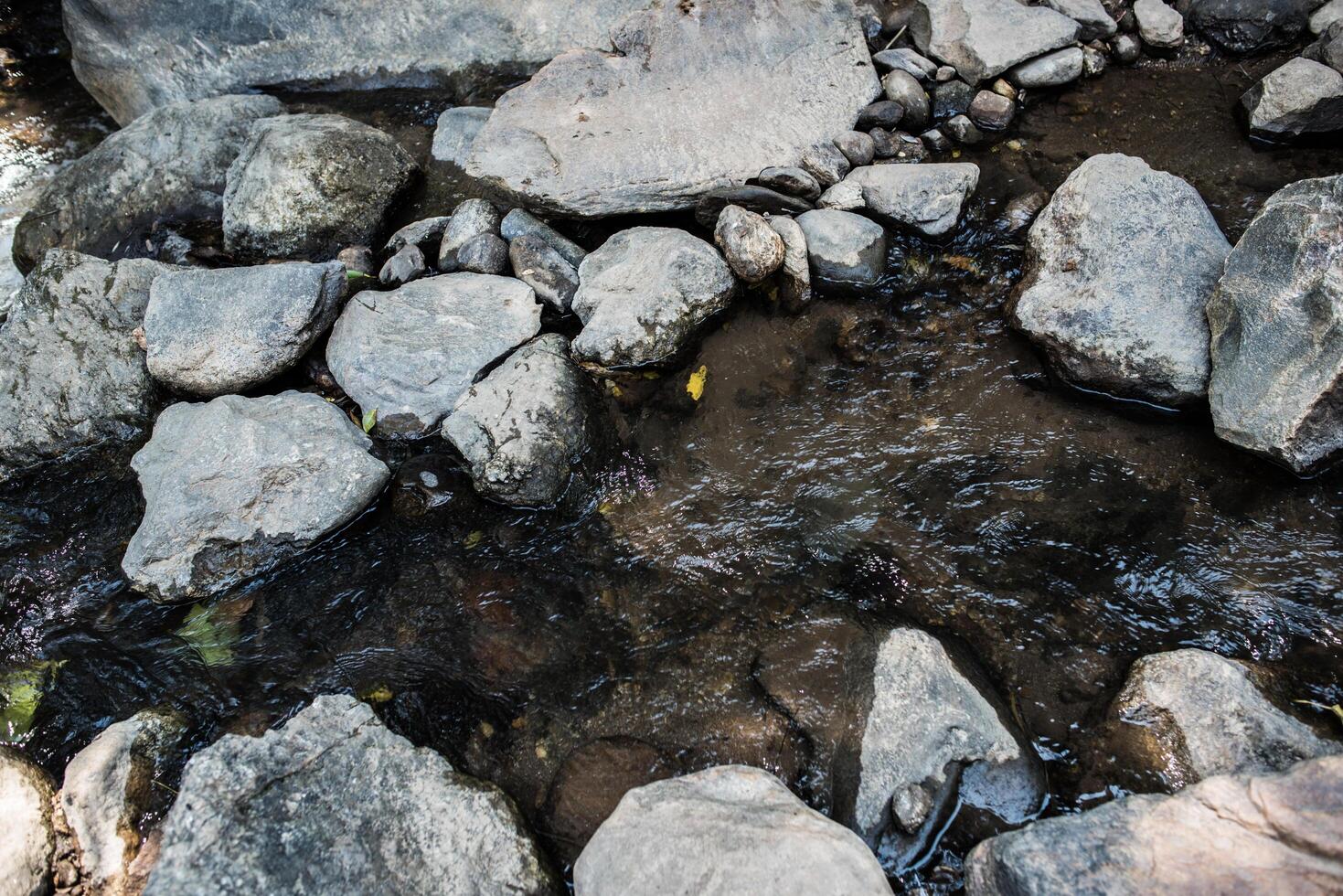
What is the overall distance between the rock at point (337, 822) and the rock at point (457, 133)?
13.7 feet

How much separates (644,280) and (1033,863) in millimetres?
3298

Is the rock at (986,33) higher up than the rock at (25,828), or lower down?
higher up

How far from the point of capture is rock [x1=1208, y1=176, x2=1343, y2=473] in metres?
3.61

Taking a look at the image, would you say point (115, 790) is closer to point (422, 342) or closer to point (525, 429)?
point (525, 429)

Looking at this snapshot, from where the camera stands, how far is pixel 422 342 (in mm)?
4625

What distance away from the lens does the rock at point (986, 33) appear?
5.77 metres

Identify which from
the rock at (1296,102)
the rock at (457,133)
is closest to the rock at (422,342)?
the rock at (457,133)

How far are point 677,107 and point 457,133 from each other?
1.65 metres

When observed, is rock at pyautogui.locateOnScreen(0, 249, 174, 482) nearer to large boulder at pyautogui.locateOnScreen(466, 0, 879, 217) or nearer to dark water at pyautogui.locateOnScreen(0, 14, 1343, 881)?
dark water at pyautogui.locateOnScreen(0, 14, 1343, 881)

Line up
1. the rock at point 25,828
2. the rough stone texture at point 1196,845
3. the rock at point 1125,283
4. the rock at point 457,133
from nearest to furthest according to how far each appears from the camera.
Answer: the rough stone texture at point 1196,845, the rock at point 25,828, the rock at point 1125,283, the rock at point 457,133

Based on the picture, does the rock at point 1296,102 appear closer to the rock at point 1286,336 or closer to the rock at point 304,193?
the rock at point 1286,336

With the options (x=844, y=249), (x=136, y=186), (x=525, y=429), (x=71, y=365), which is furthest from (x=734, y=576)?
(x=136, y=186)

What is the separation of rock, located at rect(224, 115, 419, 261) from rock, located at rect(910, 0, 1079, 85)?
154 inches

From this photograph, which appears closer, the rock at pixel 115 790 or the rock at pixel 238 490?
the rock at pixel 115 790
